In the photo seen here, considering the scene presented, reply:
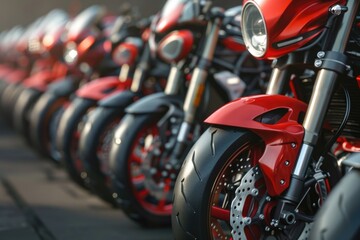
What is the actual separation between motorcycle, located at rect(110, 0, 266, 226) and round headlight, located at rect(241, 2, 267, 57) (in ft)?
4.61

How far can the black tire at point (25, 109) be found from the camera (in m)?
9.34

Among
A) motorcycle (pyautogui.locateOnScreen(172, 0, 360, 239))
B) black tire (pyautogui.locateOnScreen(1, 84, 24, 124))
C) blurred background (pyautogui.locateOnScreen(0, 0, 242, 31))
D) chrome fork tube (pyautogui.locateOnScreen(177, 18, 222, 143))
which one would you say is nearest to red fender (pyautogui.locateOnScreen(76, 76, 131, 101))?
chrome fork tube (pyautogui.locateOnScreen(177, 18, 222, 143))

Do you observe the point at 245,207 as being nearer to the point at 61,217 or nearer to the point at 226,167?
the point at 226,167

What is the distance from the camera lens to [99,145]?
5.96m

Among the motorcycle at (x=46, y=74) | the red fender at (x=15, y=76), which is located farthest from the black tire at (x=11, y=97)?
the motorcycle at (x=46, y=74)

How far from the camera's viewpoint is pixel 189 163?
3.48 meters

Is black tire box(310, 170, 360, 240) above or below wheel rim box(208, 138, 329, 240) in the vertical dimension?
above

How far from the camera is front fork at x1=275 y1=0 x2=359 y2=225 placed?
3307 mm

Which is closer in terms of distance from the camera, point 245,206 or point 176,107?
point 245,206

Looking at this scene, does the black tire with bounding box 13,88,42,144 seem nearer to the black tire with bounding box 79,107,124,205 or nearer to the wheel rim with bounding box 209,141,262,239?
the black tire with bounding box 79,107,124,205

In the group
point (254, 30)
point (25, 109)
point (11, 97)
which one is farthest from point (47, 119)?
point (254, 30)

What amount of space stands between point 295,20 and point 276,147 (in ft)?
1.73

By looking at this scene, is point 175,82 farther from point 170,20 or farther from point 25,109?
point 25,109

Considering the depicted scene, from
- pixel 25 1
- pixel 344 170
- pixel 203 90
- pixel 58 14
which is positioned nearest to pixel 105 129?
pixel 203 90
